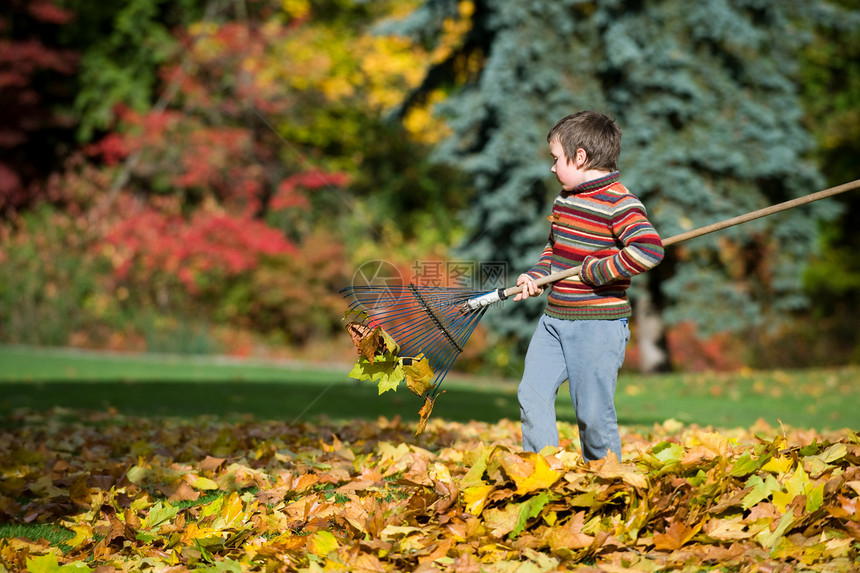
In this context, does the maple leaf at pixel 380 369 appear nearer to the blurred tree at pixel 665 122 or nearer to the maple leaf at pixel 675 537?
the maple leaf at pixel 675 537

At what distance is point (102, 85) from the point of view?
669 inches

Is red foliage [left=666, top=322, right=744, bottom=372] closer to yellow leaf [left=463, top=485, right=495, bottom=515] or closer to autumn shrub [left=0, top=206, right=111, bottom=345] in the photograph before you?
autumn shrub [left=0, top=206, right=111, bottom=345]

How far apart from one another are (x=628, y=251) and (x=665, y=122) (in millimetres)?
9214

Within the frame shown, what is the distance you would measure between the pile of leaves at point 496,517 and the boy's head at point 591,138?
3.46 ft

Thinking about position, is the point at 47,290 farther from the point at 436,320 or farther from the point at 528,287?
the point at 528,287

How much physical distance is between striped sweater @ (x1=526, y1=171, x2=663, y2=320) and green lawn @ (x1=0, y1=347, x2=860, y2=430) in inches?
124

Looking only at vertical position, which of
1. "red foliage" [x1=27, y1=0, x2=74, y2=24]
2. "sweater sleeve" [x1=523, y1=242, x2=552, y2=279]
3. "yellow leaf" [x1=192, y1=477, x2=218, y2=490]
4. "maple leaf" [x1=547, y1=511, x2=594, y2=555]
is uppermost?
"red foliage" [x1=27, y1=0, x2=74, y2=24]

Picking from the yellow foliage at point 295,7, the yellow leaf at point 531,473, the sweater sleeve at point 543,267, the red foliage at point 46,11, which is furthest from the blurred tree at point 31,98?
the yellow leaf at point 531,473

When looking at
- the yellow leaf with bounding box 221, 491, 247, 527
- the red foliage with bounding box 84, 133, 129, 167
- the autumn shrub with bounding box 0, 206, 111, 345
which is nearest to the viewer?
the yellow leaf with bounding box 221, 491, 247, 527

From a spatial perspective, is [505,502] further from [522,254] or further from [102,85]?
[102,85]

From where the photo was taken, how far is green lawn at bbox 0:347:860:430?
21.7 ft

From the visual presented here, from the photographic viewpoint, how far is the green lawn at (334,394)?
21.7 feet

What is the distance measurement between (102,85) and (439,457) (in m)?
15.6

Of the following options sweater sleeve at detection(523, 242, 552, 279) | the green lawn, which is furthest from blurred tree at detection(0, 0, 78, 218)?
sweater sleeve at detection(523, 242, 552, 279)
